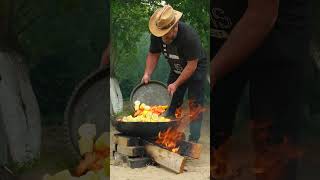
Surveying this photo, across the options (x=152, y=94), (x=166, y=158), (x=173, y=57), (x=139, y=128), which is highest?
(x=173, y=57)

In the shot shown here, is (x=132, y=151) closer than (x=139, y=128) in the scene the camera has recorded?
Yes

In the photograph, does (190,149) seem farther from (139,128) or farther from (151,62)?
(151,62)

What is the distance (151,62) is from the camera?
15.4 feet

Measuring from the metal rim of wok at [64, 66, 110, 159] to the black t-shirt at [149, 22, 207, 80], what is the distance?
2473mm

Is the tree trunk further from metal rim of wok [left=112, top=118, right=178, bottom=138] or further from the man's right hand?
the man's right hand

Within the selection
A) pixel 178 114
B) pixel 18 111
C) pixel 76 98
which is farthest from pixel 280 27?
pixel 178 114

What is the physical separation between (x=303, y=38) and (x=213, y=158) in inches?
28.3

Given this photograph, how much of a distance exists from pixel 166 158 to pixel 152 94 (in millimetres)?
945

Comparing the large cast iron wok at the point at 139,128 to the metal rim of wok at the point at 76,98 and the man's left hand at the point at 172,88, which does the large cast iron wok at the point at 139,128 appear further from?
the metal rim of wok at the point at 76,98

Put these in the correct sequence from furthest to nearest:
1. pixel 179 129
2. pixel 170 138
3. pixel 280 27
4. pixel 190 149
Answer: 1. pixel 179 129
2. pixel 170 138
3. pixel 190 149
4. pixel 280 27

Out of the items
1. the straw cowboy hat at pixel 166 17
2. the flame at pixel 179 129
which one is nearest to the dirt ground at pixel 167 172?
the flame at pixel 179 129

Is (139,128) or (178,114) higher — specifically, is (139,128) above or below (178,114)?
below

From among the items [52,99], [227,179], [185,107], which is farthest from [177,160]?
[52,99]

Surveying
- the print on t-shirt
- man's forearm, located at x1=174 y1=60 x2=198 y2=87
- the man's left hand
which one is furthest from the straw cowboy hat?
the man's left hand
